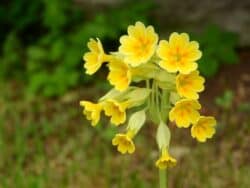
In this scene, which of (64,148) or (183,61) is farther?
(64,148)

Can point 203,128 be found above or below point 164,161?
above

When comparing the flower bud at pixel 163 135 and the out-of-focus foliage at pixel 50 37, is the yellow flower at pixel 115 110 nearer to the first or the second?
the flower bud at pixel 163 135

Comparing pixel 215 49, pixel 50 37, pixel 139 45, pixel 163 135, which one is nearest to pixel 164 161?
pixel 163 135

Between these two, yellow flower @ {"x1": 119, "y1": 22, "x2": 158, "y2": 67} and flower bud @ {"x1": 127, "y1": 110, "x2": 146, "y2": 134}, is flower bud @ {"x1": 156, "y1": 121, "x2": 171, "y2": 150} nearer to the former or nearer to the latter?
flower bud @ {"x1": 127, "y1": 110, "x2": 146, "y2": 134}

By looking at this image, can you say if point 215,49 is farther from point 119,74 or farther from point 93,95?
point 119,74

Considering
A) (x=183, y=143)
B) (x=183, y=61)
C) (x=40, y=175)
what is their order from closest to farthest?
(x=183, y=61) < (x=40, y=175) < (x=183, y=143)

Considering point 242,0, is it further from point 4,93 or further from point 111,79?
point 111,79

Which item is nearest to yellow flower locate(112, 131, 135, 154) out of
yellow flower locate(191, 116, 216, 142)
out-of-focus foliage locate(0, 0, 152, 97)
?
yellow flower locate(191, 116, 216, 142)

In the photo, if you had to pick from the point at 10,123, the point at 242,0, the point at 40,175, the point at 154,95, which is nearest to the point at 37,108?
the point at 10,123
